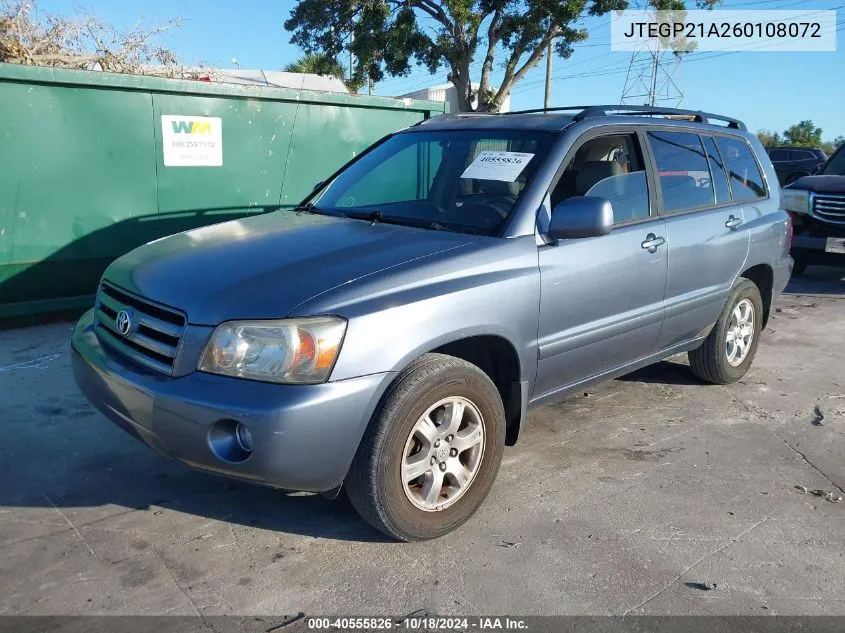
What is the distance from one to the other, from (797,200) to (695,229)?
5.87 meters

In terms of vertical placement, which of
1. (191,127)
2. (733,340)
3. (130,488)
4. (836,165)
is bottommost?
(130,488)

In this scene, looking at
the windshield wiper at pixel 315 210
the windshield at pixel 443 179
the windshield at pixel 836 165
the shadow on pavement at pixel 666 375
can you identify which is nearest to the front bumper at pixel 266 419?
the windshield at pixel 443 179

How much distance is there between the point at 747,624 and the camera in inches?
105

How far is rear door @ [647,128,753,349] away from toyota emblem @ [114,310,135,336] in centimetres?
284

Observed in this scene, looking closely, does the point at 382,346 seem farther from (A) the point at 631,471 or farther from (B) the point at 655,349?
(B) the point at 655,349

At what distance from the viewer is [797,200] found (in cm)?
934

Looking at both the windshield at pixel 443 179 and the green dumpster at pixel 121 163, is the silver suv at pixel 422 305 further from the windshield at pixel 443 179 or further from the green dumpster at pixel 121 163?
the green dumpster at pixel 121 163

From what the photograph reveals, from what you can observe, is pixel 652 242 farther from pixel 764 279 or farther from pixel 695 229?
pixel 764 279

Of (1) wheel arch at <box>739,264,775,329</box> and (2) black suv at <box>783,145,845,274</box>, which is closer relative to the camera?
(1) wheel arch at <box>739,264,775,329</box>

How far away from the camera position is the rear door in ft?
14.1

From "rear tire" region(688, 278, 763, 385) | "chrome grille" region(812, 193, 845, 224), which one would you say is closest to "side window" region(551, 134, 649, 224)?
"rear tire" region(688, 278, 763, 385)

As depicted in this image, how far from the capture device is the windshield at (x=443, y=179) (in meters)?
3.63

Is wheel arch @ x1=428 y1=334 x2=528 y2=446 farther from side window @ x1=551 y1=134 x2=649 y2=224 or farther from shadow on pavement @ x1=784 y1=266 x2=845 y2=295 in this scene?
shadow on pavement @ x1=784 y1=266 x2=845 y2=295

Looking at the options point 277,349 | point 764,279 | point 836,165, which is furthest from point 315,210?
point 836,165
